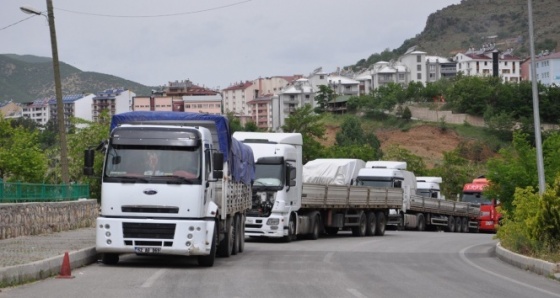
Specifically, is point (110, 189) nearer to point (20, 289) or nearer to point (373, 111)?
point (20, 289)

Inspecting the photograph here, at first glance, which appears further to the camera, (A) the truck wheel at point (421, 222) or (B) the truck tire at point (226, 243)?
(A) the truck wheel at point (421, 222)

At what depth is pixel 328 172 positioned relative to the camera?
143 feet

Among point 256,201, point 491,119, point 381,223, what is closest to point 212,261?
point 256,201

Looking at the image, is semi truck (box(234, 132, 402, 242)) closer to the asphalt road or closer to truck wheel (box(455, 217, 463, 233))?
the asphalt road

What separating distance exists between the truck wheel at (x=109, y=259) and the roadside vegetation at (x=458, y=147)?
2.93m

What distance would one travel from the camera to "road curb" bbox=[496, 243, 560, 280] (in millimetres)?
19219

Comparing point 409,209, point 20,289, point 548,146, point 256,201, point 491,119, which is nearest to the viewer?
point 20,289

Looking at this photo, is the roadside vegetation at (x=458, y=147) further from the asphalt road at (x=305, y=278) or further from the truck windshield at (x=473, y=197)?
the truck windshield at (x=473, y=197)

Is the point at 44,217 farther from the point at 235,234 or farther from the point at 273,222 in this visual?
the point at 235,234

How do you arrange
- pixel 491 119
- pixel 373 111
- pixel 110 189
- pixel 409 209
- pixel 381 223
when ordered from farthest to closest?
pixel 373 111, pixel 491 119, pixel 409 209, pixel 381 223, pixel 110 189

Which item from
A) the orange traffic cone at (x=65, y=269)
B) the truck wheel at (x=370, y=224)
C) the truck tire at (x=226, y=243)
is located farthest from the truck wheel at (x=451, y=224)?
the orange traffic cone at (x=65, y=269)

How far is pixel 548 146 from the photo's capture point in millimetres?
33500

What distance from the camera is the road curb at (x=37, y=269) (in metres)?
15.6

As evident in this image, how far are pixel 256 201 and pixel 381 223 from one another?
13.2 meters
